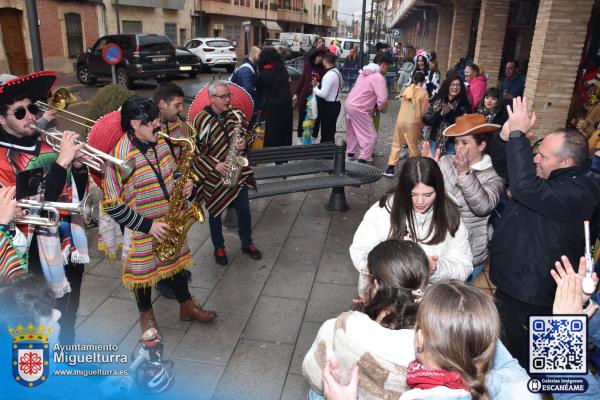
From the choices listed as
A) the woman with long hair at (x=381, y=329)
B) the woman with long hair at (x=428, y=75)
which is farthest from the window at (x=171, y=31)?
the woman with long hair at (x=381, y=329)

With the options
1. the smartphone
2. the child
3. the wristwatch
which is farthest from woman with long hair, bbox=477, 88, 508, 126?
the smartphone

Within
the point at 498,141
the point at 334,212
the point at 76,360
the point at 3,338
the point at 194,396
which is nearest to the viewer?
the point at 3,338

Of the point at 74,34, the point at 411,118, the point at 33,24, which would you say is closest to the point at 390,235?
the point at 33,24

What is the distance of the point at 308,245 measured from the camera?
18.2 ft

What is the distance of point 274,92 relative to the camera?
743 cm

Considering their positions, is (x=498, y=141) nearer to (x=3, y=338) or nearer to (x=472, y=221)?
(x=472, y=221)

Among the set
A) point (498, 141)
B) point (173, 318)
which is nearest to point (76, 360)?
point (173, 318)

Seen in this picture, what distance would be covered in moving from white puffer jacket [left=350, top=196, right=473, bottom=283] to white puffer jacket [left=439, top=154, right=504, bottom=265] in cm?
38

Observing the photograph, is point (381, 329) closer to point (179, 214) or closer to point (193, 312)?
point (179, 214)

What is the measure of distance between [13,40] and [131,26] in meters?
9.30

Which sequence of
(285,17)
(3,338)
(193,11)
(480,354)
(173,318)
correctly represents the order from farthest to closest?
(285,17), (193,11), (173,318), (3,338), (480,354)

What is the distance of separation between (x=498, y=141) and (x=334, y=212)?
3274 mm

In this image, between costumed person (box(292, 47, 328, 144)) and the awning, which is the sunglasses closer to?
costumed person (box(292, 47, 328, 144))

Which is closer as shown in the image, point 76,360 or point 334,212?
point 76,360
